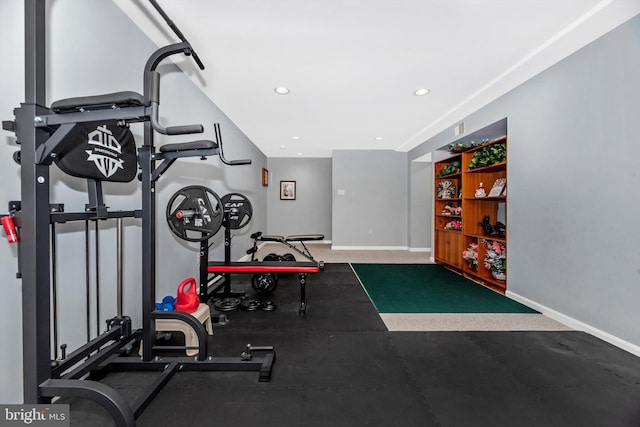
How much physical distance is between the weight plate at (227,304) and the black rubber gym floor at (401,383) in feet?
1.16

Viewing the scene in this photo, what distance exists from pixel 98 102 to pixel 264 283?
250cm

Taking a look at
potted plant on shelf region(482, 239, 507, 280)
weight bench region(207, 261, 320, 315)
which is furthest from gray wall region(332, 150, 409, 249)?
weight bench region(207, 261, 320, 315)

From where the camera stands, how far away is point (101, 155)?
1523mm

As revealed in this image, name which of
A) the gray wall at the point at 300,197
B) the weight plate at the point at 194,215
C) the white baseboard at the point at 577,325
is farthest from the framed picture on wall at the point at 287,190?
the white baseboard at the point at 577,325

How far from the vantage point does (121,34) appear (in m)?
2.00

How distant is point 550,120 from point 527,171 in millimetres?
549

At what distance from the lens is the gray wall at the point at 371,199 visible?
677 cm

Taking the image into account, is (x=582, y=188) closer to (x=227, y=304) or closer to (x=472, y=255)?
(x=472, y=255)

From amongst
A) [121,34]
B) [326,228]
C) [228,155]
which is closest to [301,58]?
[121,34]

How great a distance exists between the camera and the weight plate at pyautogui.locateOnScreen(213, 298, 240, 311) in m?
2.77

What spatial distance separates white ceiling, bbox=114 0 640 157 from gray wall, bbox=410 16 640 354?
0.26 meters

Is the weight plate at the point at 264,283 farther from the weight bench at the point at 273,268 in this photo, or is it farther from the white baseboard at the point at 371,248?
the white baseboard at the point at 371,248

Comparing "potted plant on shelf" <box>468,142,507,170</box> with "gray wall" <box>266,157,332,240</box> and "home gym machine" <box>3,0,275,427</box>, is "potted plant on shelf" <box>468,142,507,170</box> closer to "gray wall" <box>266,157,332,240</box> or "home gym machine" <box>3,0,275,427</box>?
"home gym machine" <box>3,0,275,427</box>

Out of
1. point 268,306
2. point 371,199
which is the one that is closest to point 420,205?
point 371,199
